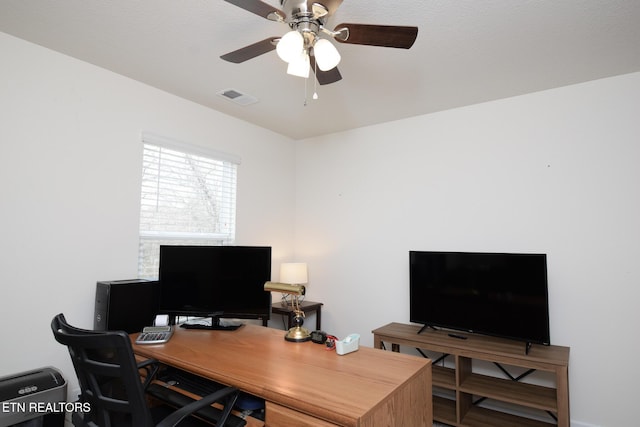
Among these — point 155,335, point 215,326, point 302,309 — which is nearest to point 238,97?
point 215,326

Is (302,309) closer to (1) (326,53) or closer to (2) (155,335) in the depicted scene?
(2) (155,335)

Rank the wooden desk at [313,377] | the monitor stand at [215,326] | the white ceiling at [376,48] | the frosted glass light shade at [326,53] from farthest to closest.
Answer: the monitor stand at [215,326] → the white ceiling at [376,48] → the frosted glass light shade at [326,53] → the wooden desk at [313,377]

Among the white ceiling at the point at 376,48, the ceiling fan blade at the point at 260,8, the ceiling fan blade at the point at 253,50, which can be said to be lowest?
the ceiling fan blade at the point at 253,50

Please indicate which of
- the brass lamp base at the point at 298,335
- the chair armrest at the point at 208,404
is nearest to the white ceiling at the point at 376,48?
the brass lamp base at the point at 298,335

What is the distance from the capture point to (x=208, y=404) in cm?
137

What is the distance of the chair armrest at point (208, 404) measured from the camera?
4.17ft

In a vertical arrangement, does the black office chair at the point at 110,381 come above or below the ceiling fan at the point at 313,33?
below

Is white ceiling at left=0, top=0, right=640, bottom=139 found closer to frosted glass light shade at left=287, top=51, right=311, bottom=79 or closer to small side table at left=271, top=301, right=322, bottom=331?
frosted glass light shade at left=287, top=51, right=311, bottom=79

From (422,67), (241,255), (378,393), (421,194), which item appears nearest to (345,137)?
(421,194)

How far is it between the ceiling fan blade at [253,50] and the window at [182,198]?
52.0 inches

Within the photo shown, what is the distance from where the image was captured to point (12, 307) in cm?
209

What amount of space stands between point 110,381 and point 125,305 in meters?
1.21

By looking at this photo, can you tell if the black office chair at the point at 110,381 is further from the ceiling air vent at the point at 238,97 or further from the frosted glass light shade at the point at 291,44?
the ceiling air vent at the point at 238,97

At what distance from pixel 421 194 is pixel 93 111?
8.87 ft
